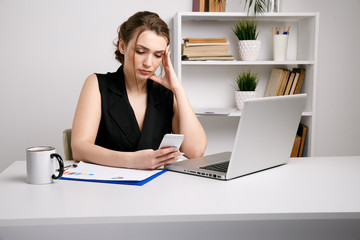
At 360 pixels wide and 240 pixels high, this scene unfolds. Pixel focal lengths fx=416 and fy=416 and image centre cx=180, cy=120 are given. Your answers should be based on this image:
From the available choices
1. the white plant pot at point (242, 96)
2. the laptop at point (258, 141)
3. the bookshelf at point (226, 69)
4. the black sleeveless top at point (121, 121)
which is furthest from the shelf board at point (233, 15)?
the laptop at point (258, 141)

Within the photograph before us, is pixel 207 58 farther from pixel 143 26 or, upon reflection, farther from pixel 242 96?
pixel 143 26

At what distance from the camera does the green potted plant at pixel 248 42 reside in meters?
2.95

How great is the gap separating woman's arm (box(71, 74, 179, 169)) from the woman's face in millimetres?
205

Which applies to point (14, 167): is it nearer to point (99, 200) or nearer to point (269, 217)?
point (99, 200)

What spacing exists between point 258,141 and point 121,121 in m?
0.76

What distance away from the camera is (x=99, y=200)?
3.83 feet

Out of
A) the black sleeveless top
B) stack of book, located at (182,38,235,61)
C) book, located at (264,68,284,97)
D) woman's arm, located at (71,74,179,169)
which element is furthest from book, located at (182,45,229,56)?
woman's arm, located at (71,74,179,169)

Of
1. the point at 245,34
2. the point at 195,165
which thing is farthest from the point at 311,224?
the point at 245,34

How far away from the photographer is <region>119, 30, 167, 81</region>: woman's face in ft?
6.11

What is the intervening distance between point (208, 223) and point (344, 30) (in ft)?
8.07

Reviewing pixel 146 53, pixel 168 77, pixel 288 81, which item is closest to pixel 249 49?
pixel 288 81

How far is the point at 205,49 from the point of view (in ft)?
9.48

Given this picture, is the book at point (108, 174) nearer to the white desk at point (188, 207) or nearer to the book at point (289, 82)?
the white desk at point (188, 207)

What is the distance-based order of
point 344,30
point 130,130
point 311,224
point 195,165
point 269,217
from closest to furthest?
point 269,217 → point 311,224 → point 195,165 → point 130,130 → point 344,30
